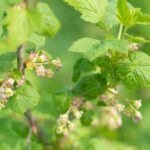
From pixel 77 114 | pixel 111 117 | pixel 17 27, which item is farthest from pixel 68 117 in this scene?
pixel 17 27

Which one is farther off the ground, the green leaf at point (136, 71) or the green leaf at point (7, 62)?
the green leaf at point (136, 71)

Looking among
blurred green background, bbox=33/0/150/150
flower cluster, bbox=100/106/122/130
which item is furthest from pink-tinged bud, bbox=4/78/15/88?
blurred green background, bbox=33/0/150/150

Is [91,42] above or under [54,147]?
above

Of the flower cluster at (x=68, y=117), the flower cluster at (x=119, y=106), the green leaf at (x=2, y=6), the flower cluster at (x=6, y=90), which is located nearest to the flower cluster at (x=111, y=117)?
the flower cluster at (x=119, y=106)

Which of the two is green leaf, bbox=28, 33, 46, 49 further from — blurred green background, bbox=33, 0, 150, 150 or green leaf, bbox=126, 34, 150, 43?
blurred green background, bbox=33, 0, 150, 150

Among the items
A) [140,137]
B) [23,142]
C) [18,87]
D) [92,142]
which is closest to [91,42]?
[18,87]

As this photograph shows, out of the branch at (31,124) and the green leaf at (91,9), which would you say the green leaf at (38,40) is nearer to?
the branch at (31,124)

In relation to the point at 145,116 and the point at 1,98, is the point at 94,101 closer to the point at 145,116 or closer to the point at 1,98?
the point at 1,98
